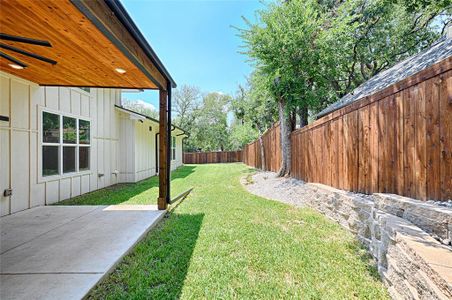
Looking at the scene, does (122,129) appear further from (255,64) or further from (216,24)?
(216,24)

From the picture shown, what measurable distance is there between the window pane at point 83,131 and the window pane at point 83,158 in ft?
0.74

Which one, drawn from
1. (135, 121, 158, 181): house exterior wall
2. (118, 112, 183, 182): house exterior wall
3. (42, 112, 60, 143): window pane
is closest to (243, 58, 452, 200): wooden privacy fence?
(42, 112, 60, 143): window pane

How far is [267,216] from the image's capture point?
4.79m

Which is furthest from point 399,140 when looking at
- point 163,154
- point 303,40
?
point 303,40

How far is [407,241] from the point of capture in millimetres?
2057

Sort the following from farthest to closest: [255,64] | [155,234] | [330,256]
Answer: [255,64]
[155,234]
[330,256]

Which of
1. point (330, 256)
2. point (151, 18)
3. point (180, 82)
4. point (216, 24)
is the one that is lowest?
point (330, 256)

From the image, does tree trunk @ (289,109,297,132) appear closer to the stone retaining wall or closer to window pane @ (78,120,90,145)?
the stone retaining wall

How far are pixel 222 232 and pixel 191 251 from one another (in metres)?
0.80

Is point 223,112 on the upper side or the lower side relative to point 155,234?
upper

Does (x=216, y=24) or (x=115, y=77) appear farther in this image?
(x=216, y=24)

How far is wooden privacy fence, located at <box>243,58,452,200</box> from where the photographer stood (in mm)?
2475

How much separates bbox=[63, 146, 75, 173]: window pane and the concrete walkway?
155 cm

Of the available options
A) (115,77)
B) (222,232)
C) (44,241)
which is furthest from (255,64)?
(44,241)
